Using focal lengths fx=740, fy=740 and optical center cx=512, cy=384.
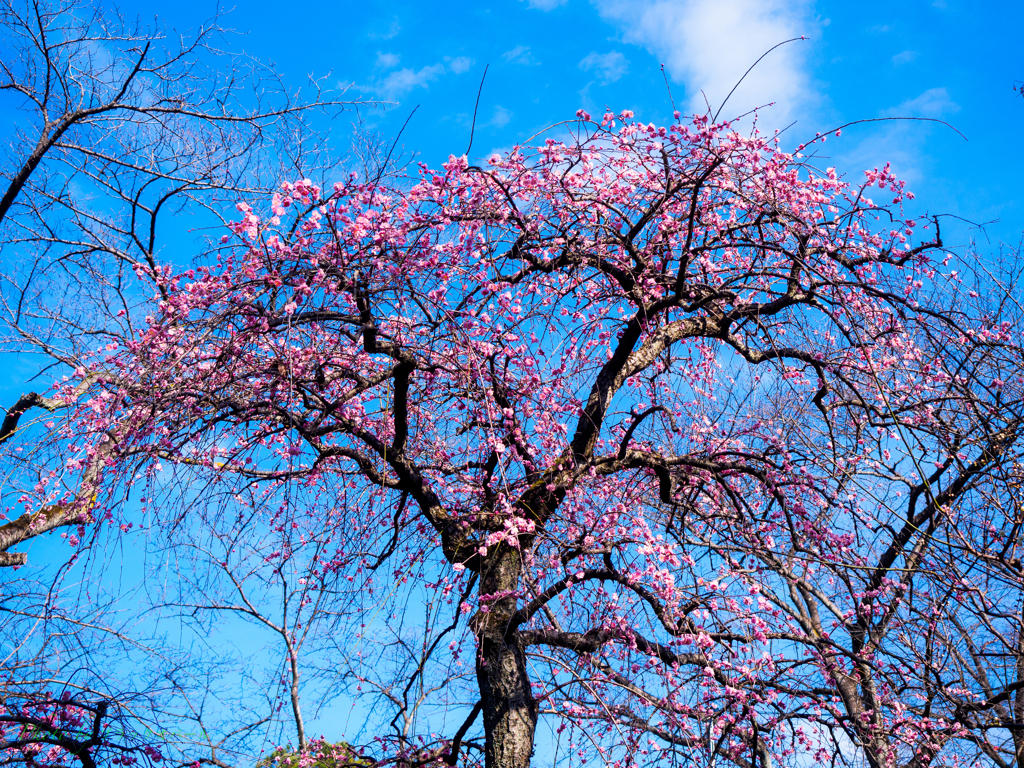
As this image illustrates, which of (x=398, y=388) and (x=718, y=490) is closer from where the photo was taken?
(x=398, y=388)

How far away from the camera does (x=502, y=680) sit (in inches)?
203

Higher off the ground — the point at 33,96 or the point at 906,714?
the point at 33,96

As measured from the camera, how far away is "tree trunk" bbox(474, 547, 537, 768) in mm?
4969

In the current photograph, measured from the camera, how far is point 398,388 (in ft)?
16.6

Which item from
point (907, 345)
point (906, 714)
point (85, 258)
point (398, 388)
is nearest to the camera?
point (398, 388)

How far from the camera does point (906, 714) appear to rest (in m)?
7.39

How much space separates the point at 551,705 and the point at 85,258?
6543 millimetres

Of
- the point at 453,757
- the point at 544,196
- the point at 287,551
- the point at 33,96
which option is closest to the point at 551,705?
the point at 453,757

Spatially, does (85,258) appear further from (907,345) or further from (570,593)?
(907,345)

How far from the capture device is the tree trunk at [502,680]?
497 cm

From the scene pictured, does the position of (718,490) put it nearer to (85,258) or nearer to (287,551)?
(287,551)

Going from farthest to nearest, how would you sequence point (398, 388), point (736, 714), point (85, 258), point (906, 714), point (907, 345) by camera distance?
1. point (85, 258)
2. point (906, 714)
3. point (907, 345)
4. point (736, 714)
5. point (398, 388)

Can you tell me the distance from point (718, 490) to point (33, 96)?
7.50m

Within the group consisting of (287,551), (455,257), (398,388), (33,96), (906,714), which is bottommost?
(906,714)
